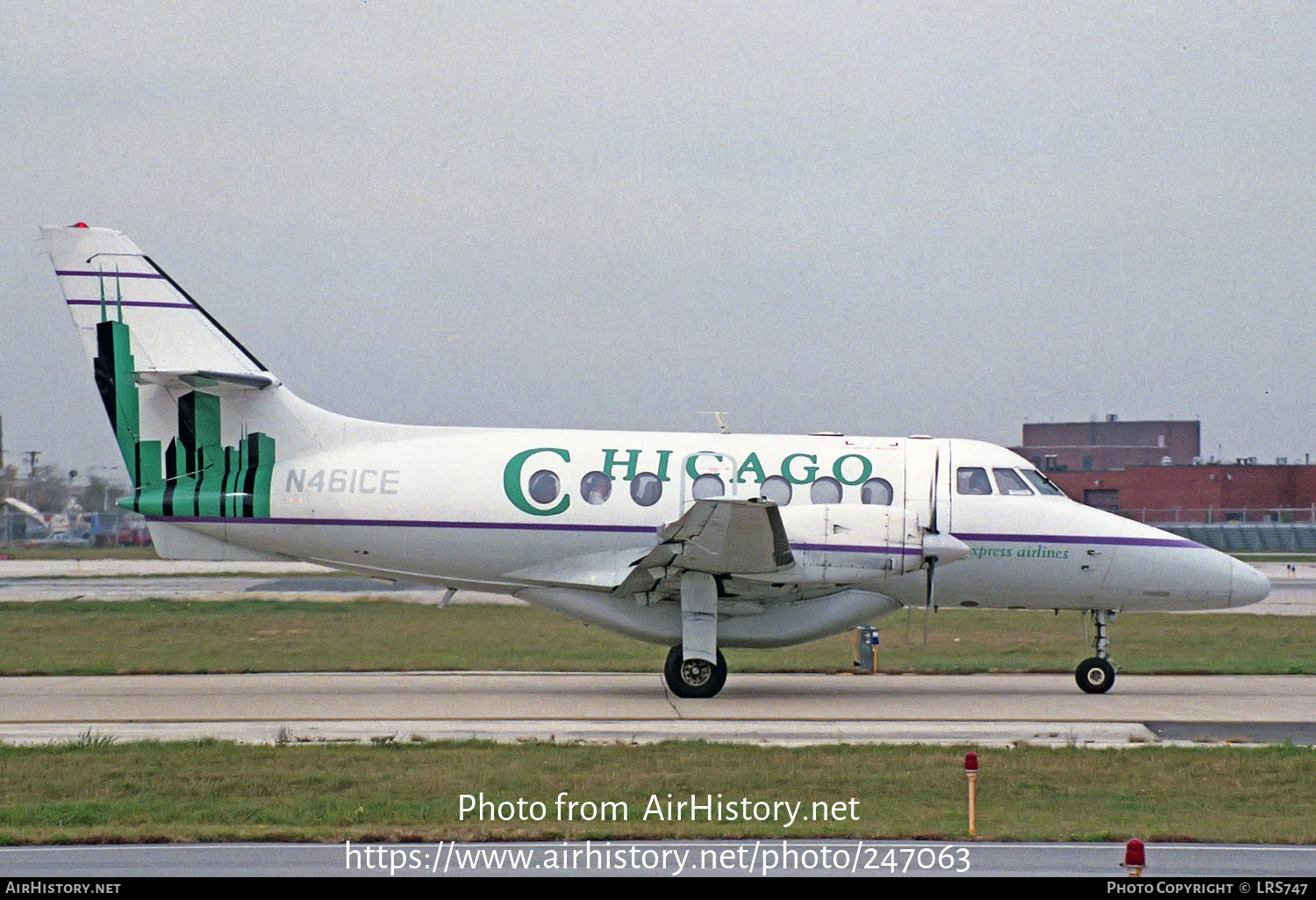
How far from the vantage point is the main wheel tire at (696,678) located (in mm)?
18562

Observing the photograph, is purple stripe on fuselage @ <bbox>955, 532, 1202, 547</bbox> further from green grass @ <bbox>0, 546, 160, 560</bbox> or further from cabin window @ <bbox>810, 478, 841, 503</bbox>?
green grass @ <bbox>0, 546, 160, 560</bbox>

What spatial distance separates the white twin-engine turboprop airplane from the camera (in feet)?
63.0

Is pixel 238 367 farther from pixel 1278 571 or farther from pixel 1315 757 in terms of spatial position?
pixel 1278 571

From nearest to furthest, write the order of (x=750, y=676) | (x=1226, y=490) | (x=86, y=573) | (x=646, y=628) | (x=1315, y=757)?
1. (x=1315, y=757)
2. (x=646, y=628)
3. (x=750, y=676)
4. (x=86, y=573)
5. (x=1226, y=490)

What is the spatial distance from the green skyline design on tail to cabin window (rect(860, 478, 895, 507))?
8544 mm

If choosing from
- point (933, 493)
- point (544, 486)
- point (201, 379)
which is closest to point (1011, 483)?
point (933, 493)

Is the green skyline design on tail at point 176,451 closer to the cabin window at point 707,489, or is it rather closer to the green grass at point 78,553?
the cabin window at point 707,489

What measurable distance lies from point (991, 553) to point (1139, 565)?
→ 2.20m

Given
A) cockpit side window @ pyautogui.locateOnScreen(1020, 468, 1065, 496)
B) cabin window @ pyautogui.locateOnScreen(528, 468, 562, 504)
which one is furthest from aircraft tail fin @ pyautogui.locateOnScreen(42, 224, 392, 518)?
cockpit side window @ pyautogui.locateOnScreen(1020, 468, 1065, 496)

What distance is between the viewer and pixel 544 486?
63.7 ft

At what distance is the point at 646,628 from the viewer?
19.0m

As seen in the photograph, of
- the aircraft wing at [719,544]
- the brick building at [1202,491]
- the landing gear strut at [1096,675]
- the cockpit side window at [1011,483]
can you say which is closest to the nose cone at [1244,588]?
the landing gear strut at [1096,675]

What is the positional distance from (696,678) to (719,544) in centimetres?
216

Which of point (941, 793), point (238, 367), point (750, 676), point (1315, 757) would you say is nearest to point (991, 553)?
point (750, 676)
